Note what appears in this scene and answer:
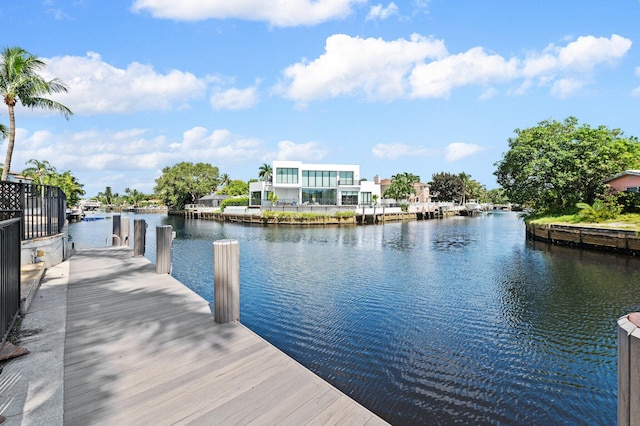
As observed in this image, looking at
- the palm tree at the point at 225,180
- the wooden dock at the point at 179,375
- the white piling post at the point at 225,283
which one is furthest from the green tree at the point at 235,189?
the white piling post at the point at 225,283

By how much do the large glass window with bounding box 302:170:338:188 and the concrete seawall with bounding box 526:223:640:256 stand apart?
35.0m

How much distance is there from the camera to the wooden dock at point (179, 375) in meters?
3.23

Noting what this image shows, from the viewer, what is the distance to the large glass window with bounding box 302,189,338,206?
5809 cm

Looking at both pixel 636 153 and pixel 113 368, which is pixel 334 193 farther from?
pixel 113 368

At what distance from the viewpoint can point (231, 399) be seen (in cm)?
349

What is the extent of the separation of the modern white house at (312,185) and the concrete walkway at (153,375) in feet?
167

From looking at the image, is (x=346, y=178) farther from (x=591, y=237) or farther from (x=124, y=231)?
(x=124, y=231)

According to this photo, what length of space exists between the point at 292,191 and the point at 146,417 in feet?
183

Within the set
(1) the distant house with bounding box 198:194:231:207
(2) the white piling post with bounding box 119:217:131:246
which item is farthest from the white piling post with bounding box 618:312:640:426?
(1) the distant house with bounding box 198:194:231:207

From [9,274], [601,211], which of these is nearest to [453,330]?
[9,274]

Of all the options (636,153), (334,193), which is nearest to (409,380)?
(636,153)

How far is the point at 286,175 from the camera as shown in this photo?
2237 inches

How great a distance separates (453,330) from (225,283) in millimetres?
5911

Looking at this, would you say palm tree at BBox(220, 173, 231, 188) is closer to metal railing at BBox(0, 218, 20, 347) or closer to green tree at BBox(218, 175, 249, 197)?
green tree at BBox(218, 175, 249, 197)
